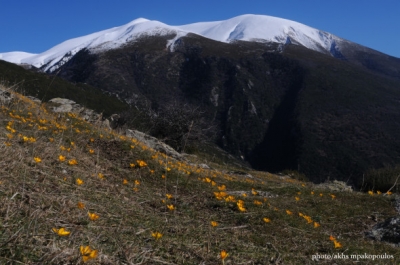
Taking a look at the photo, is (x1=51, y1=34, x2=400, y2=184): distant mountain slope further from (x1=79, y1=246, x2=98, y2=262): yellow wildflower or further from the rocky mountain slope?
(x1=79, y1=246, x2=98, y2=262): yellow wildflower

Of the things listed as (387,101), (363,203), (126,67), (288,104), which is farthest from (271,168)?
(363,203)

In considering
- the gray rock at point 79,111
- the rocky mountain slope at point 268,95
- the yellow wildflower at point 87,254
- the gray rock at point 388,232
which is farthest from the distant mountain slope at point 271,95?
the yellow wildflower at point 87,254

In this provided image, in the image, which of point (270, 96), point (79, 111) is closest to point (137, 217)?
point (79, 111)

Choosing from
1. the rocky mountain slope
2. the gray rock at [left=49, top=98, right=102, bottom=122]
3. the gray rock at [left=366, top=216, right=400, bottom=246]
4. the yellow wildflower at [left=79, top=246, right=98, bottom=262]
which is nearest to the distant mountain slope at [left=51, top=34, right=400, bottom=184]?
the rocky mountain slope

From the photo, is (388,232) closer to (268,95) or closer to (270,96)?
(270,96)

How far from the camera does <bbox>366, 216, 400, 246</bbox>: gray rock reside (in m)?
6.30

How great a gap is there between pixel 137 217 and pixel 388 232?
14.6 ft

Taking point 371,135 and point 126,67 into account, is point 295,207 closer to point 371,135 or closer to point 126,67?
point 371,135

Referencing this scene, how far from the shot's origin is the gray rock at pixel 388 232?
6296 mm

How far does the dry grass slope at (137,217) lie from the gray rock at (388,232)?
265 mm

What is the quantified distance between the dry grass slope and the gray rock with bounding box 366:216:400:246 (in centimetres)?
27

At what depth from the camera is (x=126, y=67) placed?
162625mm

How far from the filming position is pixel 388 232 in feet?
21.2

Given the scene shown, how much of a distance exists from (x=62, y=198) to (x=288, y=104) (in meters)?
137
